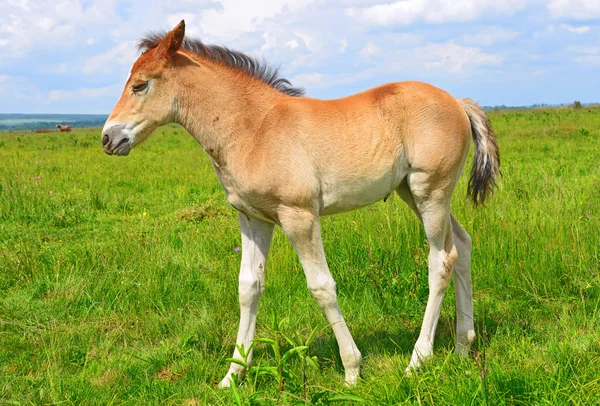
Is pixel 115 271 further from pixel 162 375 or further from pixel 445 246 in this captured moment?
pixel 445 246

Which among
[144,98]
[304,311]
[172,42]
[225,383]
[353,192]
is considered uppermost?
[172,42]

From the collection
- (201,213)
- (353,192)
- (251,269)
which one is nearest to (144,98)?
(251,269)

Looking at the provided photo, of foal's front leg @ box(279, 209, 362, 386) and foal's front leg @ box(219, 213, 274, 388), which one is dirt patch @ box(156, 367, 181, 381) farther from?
foal's front leg @ box(279, 209, 362, 386)

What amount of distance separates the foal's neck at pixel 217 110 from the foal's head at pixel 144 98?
0.35 feet

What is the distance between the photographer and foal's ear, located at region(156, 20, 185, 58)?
3.61 metres

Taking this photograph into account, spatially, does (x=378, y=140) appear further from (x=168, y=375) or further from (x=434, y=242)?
(x=168, y=375)

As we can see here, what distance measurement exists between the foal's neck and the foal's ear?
154 millimetres

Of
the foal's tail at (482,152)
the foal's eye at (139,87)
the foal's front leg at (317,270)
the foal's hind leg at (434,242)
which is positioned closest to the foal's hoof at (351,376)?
the foal's front leg at (317,270)

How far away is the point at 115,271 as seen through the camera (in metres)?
5.28

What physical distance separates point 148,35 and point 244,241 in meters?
1.62

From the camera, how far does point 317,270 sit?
3605 millimetres

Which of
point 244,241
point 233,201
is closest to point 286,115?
point 233,201

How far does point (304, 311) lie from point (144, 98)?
2119 mm

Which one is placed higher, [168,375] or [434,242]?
[434,242]
